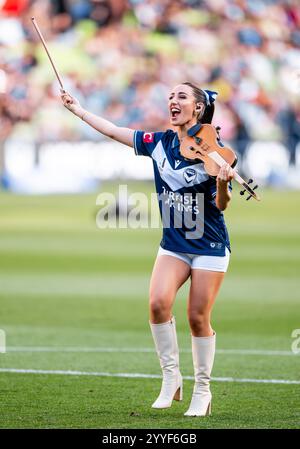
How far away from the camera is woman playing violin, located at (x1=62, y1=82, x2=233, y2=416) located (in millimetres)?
7238

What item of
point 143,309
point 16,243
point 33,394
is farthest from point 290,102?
point 33,394

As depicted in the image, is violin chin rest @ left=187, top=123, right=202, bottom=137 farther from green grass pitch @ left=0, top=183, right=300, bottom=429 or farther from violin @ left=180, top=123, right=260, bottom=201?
green grass pitch @ left=0, top=183, right=300, bottom=429

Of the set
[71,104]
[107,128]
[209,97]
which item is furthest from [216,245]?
[71,104]

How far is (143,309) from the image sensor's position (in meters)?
14.5

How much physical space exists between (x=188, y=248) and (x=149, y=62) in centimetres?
4675

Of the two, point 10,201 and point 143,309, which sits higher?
point 143,309

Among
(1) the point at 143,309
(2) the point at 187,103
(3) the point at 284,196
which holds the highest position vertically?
(2) the point at 187,103

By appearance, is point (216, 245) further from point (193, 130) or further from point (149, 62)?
point (149, 62)

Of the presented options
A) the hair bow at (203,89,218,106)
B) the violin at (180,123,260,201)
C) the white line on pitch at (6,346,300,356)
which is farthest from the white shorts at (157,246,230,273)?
the white line on pitch at (6,346,300,356)

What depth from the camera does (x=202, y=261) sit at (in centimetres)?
729

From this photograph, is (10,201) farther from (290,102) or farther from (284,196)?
(290,102)

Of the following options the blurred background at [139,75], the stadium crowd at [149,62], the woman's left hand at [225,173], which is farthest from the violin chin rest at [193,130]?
the stadium crowd at [149,62]

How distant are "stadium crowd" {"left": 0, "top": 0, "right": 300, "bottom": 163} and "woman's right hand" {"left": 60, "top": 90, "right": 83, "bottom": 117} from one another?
42375 mm
